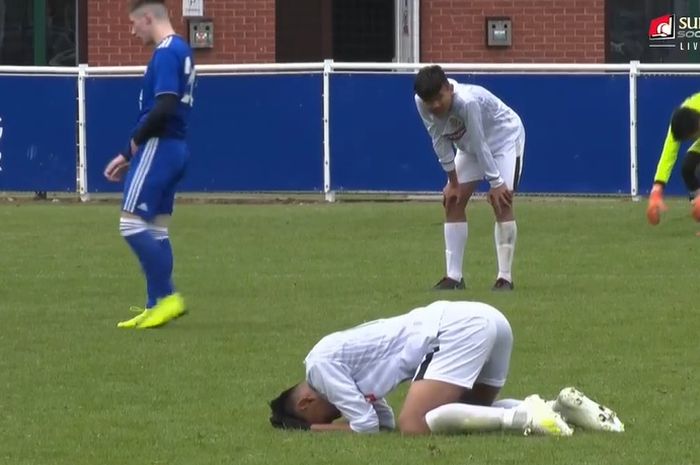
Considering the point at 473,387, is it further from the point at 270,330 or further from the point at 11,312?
the point at 11,312

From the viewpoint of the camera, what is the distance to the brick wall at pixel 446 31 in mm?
23391

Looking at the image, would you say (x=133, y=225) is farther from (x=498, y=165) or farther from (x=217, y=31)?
(x=217, y=31)

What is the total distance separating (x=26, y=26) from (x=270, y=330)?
14518 mm

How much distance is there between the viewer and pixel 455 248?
42.3 ft

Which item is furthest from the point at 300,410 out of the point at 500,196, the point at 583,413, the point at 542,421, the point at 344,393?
the point at 500,196

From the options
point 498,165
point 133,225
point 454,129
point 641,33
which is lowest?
point 133,225

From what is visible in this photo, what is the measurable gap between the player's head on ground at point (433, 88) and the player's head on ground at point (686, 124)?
2005mm

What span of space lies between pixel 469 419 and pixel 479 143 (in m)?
5.01

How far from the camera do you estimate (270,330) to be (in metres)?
10.9

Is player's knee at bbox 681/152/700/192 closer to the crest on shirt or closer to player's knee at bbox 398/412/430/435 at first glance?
the crest on shirt

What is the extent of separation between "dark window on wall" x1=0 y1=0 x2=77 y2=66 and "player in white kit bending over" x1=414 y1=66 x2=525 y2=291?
12.4 meters

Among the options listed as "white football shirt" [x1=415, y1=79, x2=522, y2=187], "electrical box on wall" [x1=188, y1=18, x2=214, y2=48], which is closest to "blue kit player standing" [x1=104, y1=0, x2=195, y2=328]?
"white football shirt" [x1=415, y1=79, x2=522, y2=187]

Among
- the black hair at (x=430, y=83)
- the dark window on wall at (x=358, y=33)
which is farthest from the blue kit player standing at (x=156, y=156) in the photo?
the dark window on wall at (x=358, y=33)

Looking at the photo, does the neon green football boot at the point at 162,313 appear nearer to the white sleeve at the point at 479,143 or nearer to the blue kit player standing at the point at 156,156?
the blue kit player standing at the point at 156,156
